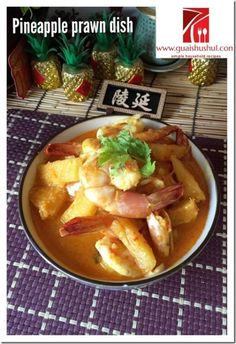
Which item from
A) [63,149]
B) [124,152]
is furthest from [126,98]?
[124,152]

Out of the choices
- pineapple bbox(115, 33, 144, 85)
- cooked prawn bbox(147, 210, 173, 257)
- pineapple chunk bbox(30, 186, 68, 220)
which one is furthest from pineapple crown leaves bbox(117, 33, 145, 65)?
cooked prawn bbox(147, 210, 173, 257)

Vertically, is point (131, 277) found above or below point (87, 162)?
below

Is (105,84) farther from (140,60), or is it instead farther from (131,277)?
(131,277)

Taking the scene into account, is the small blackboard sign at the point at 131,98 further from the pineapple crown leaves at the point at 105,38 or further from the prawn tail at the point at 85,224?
the prawn tail at the point at 85,224

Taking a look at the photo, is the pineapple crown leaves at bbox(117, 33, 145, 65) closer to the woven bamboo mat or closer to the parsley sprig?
the woven bamboo mat

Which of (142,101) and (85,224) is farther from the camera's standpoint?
(142,101)

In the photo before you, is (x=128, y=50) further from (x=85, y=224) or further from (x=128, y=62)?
(x=85, y=224)

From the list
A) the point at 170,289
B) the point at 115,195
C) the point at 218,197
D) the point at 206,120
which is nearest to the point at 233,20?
the point at 206,120
